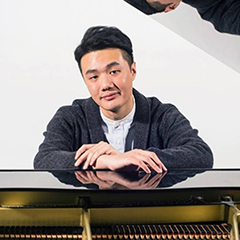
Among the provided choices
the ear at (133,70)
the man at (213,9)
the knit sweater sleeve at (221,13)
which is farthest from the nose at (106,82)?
the knit sweater sleeve at (221,13)

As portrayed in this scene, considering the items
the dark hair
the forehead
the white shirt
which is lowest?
the white shirt

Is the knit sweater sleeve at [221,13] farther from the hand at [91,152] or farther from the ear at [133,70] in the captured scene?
the hand at [91,152]

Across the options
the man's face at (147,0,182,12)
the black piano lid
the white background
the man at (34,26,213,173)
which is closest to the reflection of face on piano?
the black piano lid

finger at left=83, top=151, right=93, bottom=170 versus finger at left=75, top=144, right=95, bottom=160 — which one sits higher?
finger at left=75, top=144, right=95, bottom=160

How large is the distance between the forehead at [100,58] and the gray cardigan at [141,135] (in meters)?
0.16

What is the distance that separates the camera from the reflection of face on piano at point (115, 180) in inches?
69.5

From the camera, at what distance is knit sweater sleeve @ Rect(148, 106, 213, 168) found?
7.23ft

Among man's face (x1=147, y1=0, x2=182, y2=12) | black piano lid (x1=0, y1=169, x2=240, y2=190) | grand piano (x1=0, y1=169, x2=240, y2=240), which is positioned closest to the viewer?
grand piano (x1=0, y1=169, x2=240, y2=240)

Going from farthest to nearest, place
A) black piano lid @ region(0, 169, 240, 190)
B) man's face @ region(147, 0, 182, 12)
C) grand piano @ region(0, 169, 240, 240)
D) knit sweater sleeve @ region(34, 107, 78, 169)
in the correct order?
Result: 1. man's face @ region(147, 0, 182, 12)
2. knit sweater sleeve @ region(34, 107, 78, 169)
3. black piano lid @ region(0, 169, 240, 190)
4. grand piano @ region(0, 169, 240, 240)

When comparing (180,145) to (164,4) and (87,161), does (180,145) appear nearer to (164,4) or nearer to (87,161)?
(87,161)

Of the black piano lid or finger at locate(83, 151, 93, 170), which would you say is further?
finger at locate(83, 151, 93, 170)

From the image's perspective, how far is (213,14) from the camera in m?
2.28

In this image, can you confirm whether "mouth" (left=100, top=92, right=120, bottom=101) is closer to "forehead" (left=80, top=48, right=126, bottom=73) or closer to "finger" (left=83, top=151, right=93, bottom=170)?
"forehead" (left=80, top=48, right=126, bottom=73)

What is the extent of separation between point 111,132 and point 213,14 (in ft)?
2.59
